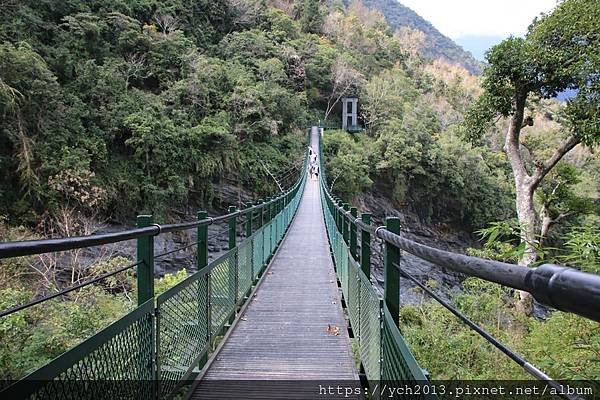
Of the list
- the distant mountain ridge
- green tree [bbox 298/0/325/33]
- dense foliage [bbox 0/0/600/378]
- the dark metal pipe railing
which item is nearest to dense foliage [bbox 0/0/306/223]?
dense foliage [bbox 0/0/600/378]

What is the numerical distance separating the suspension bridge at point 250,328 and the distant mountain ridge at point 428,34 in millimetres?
90135

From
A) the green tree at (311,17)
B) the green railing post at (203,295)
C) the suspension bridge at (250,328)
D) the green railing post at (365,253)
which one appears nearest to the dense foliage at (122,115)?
the suspension bridge at (250,328)

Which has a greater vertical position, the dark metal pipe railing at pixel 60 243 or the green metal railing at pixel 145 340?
the dark metal pipe railing at pixel 60 243

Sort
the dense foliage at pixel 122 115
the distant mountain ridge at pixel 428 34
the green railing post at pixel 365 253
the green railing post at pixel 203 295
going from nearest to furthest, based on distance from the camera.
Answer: the green railing post at pixel 203 295
the green railing post at pixel 365 253
the dense foliage at pixel 122 115
the distant mountain ridge at pixel 428 34

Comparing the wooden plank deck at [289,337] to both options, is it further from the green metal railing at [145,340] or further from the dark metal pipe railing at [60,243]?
the dark metal pipe railing at [60,243]

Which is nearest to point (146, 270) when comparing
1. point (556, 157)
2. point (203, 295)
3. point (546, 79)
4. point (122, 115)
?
point (203, 295)

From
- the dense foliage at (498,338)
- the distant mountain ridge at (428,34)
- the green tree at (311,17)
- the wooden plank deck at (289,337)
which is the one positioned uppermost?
the distant mountain ridge at (428,34)

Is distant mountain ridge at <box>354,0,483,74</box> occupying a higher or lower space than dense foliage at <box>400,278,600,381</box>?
higher

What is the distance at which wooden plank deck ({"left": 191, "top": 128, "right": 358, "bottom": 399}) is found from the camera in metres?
3.00

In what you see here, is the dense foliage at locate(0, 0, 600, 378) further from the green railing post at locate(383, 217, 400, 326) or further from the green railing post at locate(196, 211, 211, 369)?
the green railing post at locate(196, 211, 211, 369)

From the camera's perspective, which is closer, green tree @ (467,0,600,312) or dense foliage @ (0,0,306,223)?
green tree @ (467,0,600,312)

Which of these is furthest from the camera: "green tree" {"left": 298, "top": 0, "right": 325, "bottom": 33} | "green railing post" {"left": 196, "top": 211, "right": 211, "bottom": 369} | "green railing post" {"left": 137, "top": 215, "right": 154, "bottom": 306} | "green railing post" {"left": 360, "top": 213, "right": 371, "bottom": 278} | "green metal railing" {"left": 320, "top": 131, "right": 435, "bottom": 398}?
"green tree" {"left": 298, "top": 0, "right": 325, "bottom": 33}

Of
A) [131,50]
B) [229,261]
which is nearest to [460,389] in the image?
[229,261]

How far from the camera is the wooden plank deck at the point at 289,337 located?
3.00 metres
